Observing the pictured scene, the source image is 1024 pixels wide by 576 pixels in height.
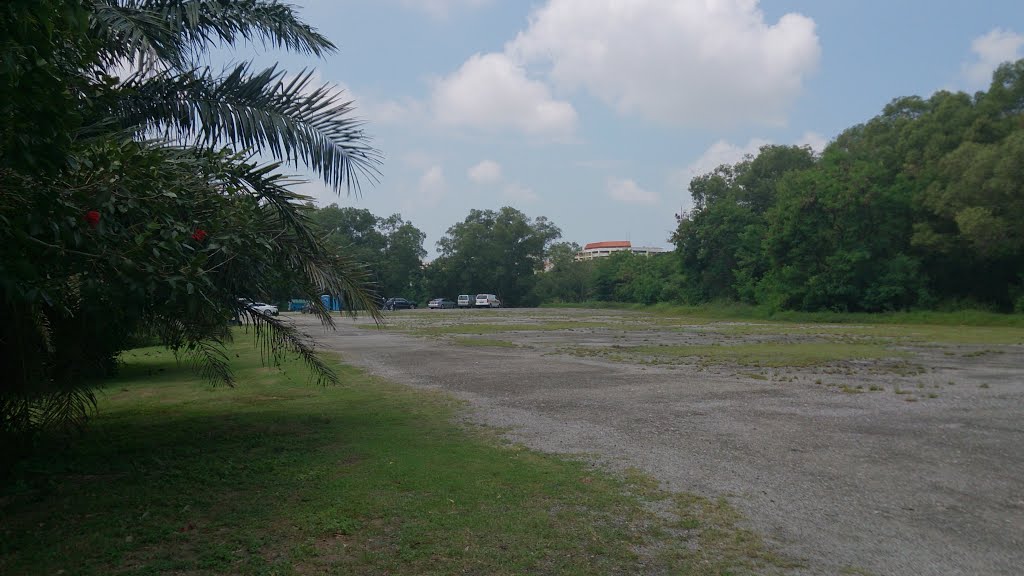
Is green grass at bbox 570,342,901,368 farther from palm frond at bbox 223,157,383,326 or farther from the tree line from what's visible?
the tree line

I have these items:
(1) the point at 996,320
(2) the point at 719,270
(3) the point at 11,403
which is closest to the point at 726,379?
(3) the point at 11,403

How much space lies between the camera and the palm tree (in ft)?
12.1

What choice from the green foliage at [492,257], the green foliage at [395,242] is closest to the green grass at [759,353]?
the green foliage at [395,242]

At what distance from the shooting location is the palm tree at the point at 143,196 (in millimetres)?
3684

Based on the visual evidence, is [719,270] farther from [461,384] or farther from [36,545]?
[36,545]

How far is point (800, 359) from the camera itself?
1642 cm

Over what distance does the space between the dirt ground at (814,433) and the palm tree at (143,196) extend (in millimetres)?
3506

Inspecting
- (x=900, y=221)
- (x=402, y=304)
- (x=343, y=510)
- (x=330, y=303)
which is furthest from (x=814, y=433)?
(x=402, y=304)

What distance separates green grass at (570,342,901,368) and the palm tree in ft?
34.8

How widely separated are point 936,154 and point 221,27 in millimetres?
38214

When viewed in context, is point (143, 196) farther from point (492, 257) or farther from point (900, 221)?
point (492, 257)

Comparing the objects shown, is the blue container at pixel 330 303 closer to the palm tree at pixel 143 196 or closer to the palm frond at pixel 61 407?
the palm tree at pixel 143 196

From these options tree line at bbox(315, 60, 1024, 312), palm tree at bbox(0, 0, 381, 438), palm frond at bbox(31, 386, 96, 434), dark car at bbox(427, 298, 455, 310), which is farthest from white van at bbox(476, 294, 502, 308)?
palm frond at bbox(31, 386, 96, 434)

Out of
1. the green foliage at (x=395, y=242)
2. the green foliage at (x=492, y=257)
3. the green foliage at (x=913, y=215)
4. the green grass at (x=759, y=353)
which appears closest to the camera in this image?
the green grass at (x=759, y=353)
